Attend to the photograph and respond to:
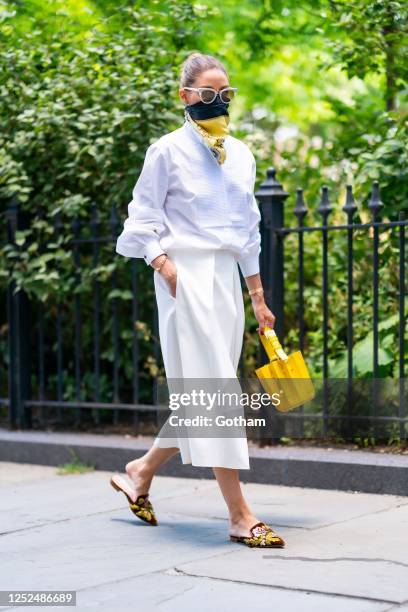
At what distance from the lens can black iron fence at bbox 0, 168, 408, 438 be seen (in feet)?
20.4

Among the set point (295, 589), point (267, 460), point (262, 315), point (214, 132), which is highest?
point (214, 132)

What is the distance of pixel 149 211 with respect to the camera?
4.39 meters

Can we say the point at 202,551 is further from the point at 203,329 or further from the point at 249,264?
the point at 249,264

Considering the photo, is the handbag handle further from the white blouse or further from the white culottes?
the white blouse

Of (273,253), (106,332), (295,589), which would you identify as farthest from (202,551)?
(106,332)

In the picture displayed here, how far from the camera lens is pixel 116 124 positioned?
267 inches

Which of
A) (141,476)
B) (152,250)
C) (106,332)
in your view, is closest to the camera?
(152,250)

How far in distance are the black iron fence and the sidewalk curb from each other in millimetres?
255

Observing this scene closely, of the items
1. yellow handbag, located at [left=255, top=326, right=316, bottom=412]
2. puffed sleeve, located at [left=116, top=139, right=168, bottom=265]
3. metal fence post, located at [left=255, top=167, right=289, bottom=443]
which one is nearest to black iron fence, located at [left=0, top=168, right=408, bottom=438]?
metal fence post, located at [left=255, top=167, right=289, bottom=443]

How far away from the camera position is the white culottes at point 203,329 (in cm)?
429

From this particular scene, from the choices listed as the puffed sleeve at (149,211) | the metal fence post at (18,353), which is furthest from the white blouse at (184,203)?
the metal fence post at (18,353)

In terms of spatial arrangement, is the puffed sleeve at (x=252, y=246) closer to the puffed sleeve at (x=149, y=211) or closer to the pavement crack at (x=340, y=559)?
the puffed sleeve at (x=149, y=211)

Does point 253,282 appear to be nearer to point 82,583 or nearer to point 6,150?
point 82,583

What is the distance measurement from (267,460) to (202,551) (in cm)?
164
